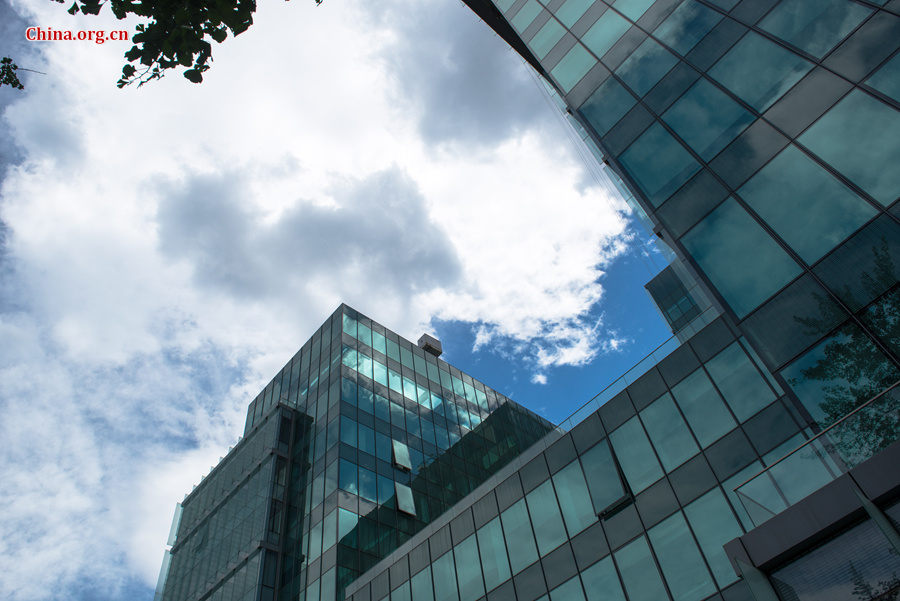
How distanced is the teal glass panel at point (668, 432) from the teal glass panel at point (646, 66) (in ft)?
36.9

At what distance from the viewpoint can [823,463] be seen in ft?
38.9

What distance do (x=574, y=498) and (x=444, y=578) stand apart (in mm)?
7284

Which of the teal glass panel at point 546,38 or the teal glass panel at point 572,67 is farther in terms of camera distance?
the teal glass panel at point 546,38

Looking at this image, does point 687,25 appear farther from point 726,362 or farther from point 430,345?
point 430,345

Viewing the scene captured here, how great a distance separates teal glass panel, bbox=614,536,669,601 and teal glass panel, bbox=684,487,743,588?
175 cm

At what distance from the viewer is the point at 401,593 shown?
2672 cm

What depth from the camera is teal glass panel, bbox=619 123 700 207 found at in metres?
19.0

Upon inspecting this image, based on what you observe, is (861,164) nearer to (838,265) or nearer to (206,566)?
(838,265)

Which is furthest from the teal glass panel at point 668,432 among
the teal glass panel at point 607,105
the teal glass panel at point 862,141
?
the teal glass panel at point 607,105

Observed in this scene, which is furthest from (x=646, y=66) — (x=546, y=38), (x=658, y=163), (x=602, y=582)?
(x=602, y=582)

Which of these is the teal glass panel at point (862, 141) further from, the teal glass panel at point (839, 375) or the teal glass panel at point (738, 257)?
the teal glass panel at point (839, 375)

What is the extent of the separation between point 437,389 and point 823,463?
38816 mm

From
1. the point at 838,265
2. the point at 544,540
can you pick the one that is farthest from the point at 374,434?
the point at 838,265

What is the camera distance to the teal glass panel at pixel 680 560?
16.8 m
